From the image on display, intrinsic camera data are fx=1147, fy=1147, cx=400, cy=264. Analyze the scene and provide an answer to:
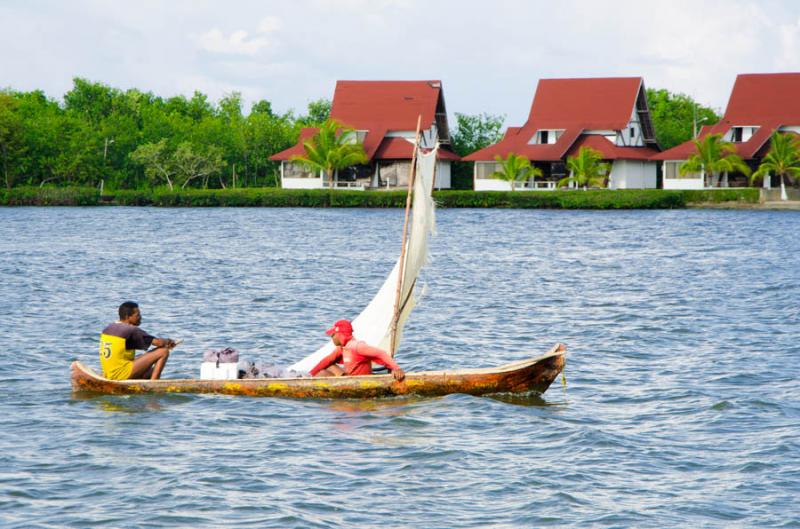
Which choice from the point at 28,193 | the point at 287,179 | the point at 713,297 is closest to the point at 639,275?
the point at 713,297

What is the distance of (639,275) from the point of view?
38.9m

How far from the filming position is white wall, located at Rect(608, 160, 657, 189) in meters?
81.4

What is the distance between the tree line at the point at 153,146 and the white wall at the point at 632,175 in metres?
11.7

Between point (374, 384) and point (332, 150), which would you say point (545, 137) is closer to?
point (332, 150)

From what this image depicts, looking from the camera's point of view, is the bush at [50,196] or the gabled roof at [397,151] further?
the bush at [50,196]

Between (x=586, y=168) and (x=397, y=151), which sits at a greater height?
(x=397, y=151)

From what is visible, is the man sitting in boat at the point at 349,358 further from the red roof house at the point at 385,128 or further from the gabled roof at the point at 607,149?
the red roof house at the point at 385,128

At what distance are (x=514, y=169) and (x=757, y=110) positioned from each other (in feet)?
60.0

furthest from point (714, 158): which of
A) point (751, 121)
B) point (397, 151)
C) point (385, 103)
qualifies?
point (385, 103)

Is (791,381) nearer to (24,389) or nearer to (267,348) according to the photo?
(267,348)

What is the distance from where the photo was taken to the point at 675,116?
353ft

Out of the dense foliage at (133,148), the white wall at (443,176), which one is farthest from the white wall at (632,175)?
the dense foliage at (133,148)

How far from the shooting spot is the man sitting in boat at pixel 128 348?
53.9 ft

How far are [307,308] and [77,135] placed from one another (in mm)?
67257
